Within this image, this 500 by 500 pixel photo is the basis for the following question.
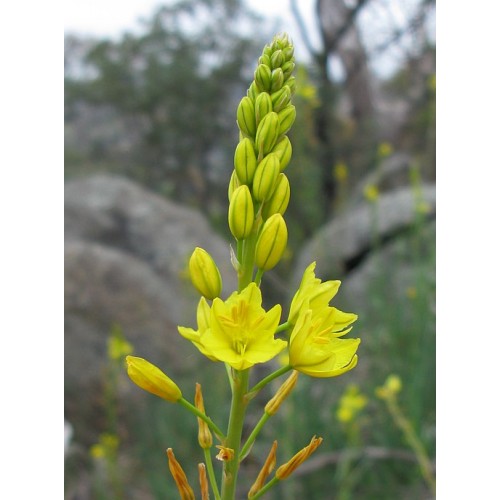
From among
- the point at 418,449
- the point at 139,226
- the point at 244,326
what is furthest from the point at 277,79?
the point at 139,226

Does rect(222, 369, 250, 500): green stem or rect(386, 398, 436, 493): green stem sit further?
rect(386, 398, 436, 493): green stem

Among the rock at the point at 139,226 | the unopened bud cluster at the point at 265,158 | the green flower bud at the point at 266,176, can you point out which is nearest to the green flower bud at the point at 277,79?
the unopened bud cluster at the point at 265,158

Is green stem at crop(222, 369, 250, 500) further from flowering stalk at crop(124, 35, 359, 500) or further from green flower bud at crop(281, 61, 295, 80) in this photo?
green flower bud at crop(281, 61, 295, 80)

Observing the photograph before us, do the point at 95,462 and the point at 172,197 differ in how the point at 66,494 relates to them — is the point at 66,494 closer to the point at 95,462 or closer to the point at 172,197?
the point at 95,462

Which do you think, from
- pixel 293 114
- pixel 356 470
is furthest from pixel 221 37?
pixel 293 114

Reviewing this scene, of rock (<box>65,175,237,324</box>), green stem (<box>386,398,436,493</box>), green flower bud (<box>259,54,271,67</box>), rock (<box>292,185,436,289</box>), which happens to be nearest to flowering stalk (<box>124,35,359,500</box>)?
green flower bud (<box>259,54,271,67</box>)

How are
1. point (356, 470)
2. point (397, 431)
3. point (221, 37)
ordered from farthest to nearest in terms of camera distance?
1. point (221, 37)
2. point (397, 431)
3. point (356, 470)
